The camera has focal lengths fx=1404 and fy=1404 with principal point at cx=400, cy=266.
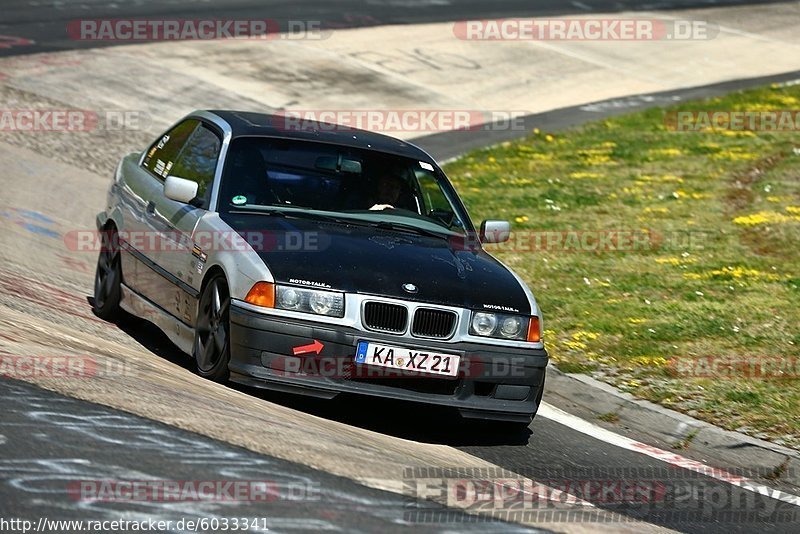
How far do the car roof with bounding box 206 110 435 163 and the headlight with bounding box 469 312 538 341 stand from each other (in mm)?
1893

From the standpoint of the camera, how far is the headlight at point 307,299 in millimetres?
7711

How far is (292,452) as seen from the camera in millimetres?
6453

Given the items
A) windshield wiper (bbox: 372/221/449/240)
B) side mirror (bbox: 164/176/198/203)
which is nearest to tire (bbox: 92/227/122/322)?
side mirror (bbox: 164/176/198/203)

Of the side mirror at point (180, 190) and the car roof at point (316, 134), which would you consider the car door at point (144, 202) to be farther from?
the side mirror at point (180, 190)

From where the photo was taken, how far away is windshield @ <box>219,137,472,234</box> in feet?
29.1

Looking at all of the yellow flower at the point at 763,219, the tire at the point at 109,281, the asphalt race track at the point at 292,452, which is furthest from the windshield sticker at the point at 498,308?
the yellow flower at the point at 763,219

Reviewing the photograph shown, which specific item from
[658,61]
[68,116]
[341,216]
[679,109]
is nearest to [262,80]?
[68,116]

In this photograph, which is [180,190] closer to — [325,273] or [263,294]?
[263,294]

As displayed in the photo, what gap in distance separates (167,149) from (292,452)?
13.7 feet

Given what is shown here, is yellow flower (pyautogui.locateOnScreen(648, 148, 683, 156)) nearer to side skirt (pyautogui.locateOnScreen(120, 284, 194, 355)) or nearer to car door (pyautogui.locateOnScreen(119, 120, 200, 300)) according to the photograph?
car door (pyautogui.locateOnScreen(119, 120, 200, 300))

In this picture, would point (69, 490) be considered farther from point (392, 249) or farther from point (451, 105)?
point (451, 105)

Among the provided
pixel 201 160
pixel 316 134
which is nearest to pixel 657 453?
pixel 316 134

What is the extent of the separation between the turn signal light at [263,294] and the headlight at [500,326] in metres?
1.13

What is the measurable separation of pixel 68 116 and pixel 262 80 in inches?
172
